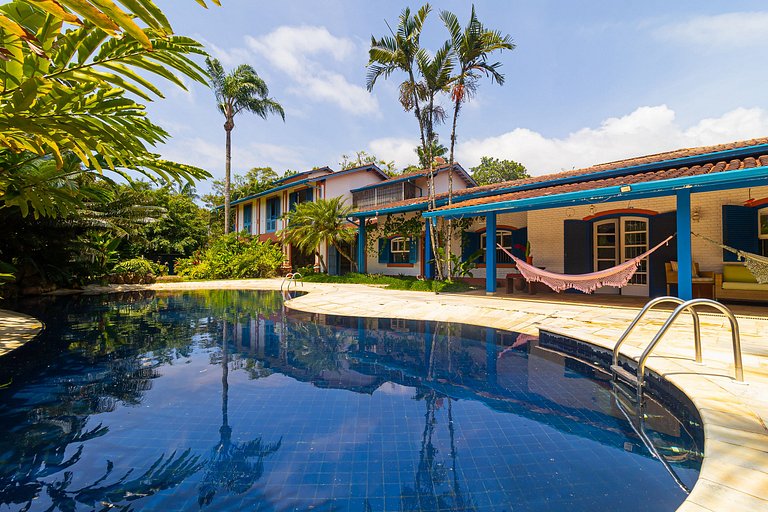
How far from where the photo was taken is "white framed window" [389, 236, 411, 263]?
15500 mm

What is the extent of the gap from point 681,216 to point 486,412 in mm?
6369

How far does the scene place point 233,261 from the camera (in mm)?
18516

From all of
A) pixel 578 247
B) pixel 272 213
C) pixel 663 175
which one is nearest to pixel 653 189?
pixel 663 175

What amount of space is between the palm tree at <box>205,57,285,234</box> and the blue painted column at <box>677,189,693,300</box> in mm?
21476

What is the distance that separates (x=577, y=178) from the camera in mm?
10812

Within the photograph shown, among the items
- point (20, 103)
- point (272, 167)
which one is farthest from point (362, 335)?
point (272, 167)

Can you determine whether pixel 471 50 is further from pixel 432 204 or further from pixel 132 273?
pixel 132 273

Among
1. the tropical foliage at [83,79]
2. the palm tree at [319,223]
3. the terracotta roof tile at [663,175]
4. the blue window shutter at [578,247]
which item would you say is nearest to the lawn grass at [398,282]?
the palm tree at [319,223]

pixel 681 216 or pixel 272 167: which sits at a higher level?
pixel 272 167

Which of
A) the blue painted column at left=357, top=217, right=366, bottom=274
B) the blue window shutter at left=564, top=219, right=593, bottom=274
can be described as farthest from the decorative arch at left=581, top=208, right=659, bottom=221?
the blue painted column at left=357, top=217, right=366, bottom=274

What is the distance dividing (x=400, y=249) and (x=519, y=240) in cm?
534

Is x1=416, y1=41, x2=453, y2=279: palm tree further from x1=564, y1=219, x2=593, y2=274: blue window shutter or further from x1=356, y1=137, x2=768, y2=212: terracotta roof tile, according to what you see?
x1=564, y1=219, x2=593, y2=274: blue window shutter

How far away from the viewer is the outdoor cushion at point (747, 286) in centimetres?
754

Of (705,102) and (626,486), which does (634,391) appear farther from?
(705,102)
